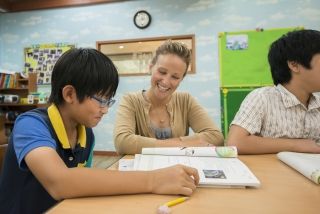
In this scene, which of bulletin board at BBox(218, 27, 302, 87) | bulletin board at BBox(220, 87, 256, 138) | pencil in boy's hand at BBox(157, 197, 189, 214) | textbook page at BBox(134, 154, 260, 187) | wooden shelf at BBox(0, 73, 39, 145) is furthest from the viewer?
wooden shelf at BBox(0, 73, 39, 145)

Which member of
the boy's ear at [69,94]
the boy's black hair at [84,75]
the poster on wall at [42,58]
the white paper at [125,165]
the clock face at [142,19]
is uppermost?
the clock face at [142,19]

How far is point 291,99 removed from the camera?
1.23m

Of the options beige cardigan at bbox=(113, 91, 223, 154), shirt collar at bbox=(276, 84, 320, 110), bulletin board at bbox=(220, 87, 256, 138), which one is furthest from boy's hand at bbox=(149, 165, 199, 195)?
bulletin board at bbox=(220, 87, 256, 138)

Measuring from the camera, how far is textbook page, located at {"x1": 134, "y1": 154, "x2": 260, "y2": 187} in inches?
26.3

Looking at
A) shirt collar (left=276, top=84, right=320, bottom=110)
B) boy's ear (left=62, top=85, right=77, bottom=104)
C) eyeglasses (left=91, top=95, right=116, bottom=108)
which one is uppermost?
boy's ear (left=62, top=85, right=77, bottom=104)

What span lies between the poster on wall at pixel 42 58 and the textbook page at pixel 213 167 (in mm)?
4200

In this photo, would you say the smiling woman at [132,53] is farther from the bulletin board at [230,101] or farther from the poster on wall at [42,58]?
the bulletin board at [230,101]

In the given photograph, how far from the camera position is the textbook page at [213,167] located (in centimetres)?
67

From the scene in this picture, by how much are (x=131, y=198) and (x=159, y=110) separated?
0.95 meters

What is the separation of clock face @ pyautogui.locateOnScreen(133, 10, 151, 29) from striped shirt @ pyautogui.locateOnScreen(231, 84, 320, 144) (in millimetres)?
3279

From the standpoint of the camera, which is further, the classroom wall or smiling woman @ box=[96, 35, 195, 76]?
smiling woman @ box=[96, 35, 195, 76]

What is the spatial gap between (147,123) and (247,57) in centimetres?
286

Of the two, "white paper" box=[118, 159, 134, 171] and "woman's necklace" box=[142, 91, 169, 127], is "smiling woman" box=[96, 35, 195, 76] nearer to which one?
"woman's necklace" box=[142, 91, 169, 127]

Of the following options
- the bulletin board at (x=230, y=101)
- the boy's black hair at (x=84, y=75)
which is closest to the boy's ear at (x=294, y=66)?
the boy's black hair at (x=84, y=75)
